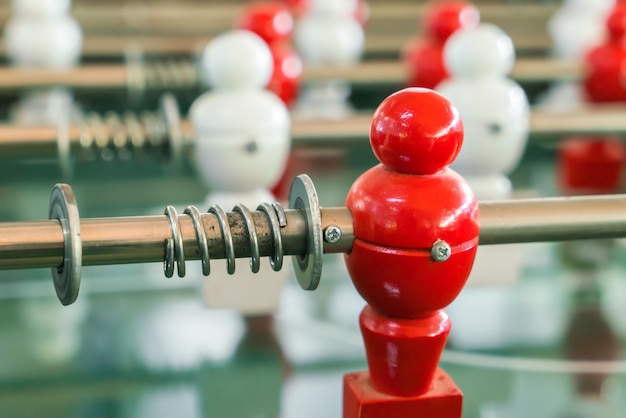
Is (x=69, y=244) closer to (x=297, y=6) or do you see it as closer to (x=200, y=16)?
(x=297, y=6)

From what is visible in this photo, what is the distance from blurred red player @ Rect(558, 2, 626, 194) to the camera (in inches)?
32.2

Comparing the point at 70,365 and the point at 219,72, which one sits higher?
the point at 219,72

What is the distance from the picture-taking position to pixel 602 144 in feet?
2.76

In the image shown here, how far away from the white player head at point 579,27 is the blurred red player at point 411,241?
697 mm

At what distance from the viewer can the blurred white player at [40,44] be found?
32.4 inches

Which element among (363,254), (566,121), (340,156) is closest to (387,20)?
(340,156)

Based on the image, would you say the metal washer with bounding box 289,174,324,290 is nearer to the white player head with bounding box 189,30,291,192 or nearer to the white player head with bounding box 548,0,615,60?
the white player head with bounding box 189,30,291,192

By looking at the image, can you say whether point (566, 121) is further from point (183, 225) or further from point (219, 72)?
point (183, 225)

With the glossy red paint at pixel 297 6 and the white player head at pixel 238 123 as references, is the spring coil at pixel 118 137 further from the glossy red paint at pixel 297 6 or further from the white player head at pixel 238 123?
the glossy red paint at pixel 297 6

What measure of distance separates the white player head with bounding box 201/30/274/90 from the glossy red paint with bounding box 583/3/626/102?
16.2 inches

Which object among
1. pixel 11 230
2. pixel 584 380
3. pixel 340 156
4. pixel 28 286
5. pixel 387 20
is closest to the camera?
pixel 11 230

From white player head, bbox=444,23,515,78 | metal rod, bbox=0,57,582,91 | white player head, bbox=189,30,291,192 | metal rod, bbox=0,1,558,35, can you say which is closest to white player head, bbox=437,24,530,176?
white player head, bbox=444,23,515,78

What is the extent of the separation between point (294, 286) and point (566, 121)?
0.23 meters

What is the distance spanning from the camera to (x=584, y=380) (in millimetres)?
485
